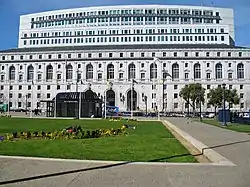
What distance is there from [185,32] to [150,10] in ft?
58.5

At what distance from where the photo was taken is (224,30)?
12475 centimetres

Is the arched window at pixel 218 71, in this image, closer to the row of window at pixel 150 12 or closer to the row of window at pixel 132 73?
the row of window at pixel 132 73

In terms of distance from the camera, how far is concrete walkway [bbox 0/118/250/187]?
24.7ft

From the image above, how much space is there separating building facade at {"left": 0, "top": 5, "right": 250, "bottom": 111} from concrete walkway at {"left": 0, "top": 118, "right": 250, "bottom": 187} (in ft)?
327

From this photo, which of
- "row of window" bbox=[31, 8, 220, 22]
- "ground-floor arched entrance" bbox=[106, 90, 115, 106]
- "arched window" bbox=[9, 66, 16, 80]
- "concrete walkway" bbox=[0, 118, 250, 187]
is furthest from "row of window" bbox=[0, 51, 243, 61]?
"concrete walkway" bbox=[0, 118, 250, 187]

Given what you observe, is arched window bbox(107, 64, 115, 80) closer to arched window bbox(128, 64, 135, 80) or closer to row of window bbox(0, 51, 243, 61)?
row of window bbox(0, 51, 243, 61)

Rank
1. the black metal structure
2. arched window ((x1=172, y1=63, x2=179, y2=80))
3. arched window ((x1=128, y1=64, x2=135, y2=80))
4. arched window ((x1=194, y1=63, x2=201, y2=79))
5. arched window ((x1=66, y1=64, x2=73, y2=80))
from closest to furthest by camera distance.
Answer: the black metal structure → arched window ((x1=194, y1=63, x2=201, y2=79)) → arched window ((x1=172, y1=63, x2=179, y2=80)) → arched window ((x1=128, y1=64, x2=135, y2=80)) → arched window ((x1=66, y1=64, x2=73, y2=80))

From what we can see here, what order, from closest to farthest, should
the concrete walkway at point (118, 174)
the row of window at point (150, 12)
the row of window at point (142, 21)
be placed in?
the concrete walkway at point (118, 174) → the row of window at point (142, 21) → the row of window at point (150, 12)

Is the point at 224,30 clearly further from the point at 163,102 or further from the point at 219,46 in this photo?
the point at 163,102

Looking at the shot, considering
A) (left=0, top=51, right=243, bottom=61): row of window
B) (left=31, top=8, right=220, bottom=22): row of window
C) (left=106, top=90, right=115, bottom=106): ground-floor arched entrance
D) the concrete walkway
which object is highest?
(left=31, top=8, right=220, bottom=22): row of window

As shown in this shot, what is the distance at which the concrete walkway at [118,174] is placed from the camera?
752 centimetres

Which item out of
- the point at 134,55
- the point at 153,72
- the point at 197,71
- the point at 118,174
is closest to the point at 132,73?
the point at 134,55

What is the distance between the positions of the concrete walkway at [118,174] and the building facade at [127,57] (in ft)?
327

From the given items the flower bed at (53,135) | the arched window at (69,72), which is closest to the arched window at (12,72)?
the arched window at (69,72)
